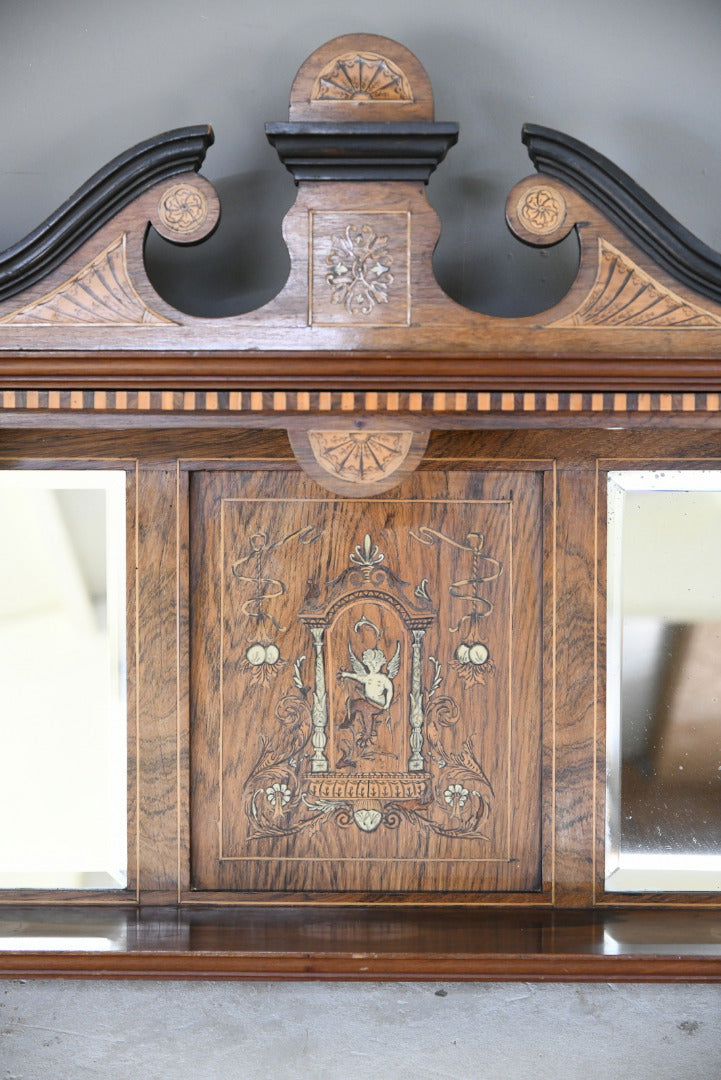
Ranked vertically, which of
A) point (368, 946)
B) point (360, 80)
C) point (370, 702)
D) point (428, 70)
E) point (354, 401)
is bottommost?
point (368, 946)

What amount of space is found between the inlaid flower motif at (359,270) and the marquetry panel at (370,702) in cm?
33

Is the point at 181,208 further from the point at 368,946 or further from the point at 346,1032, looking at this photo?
the point at 346,1032

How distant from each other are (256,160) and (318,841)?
1001 millimetres

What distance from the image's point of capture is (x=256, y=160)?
55.0 inches

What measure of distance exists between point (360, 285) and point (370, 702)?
60 cm

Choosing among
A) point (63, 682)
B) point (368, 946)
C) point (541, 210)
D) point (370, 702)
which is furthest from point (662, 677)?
point (63, 682)

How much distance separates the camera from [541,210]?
3.77 ft

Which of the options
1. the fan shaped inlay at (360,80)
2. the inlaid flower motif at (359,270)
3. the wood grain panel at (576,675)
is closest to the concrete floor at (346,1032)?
the wood grain panel at (576,675)

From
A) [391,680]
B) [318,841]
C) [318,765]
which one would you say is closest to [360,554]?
[391,680]

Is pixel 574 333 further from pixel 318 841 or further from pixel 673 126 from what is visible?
pixel 318 841

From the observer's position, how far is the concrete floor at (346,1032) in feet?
4.17

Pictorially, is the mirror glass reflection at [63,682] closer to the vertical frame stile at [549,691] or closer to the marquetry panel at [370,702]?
the marquetry panel at [370,702]

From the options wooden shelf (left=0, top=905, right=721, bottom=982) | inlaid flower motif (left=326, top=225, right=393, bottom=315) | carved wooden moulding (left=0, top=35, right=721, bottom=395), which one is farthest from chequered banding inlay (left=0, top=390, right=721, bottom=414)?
wooden shelf (left=0, top=905, right=721, bottom=982)

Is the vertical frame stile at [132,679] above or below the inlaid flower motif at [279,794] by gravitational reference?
above
